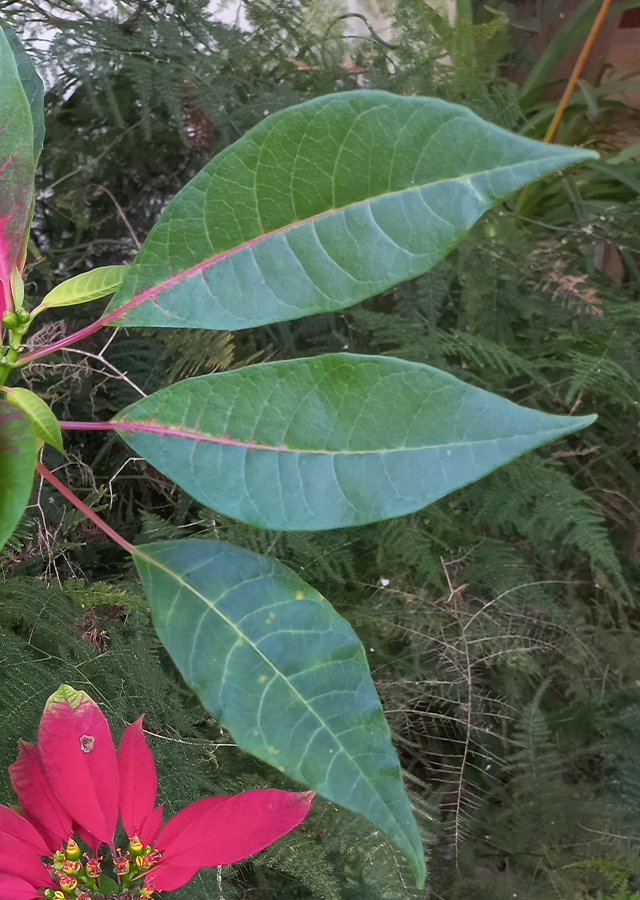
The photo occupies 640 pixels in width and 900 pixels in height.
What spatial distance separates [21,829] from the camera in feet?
0.97

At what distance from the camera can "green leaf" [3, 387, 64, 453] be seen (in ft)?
0.72

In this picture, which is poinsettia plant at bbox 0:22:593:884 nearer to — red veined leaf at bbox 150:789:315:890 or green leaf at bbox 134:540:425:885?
green leaf at bbox 134:540:425:885

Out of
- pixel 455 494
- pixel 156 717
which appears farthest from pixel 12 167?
pixel 455 494

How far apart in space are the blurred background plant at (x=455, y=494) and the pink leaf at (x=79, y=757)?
0.22 meters

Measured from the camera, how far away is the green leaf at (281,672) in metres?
0.20

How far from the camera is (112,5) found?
673mm

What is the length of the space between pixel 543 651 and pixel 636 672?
11cm

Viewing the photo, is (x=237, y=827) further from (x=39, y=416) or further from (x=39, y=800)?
(x=39, y=416)

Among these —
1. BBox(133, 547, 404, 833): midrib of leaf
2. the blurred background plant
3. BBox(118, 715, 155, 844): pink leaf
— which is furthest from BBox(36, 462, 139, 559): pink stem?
the blurred background plant

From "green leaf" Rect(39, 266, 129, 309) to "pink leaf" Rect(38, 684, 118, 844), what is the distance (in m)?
0.19

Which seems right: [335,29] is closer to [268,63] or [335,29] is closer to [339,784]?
[268,63]

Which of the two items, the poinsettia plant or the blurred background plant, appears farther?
the blurred background plant

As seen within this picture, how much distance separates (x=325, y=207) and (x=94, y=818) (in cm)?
31

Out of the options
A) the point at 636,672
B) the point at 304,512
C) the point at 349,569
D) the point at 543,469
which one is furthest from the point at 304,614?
the point at 636,672
